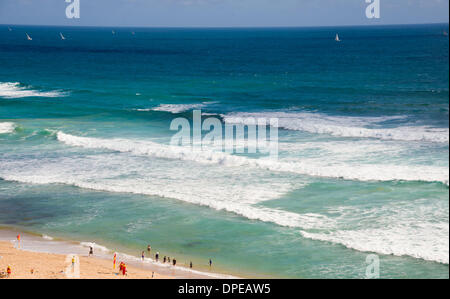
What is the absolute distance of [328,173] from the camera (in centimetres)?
3100

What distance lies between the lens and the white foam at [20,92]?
61406 mm

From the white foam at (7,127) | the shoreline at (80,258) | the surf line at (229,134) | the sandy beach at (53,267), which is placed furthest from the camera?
→ the white foam at (7,127)

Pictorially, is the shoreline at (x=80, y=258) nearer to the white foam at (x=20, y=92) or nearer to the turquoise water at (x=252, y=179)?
the turquoise water at (x=252, y=179)

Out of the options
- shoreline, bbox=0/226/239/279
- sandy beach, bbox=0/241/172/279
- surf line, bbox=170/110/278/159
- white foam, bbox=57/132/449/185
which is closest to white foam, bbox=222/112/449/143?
surf line, bbox=170/110/278/159

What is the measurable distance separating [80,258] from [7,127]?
90.6ft

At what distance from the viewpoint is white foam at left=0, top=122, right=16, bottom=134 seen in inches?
1770

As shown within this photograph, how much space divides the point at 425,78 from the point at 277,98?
1959cm

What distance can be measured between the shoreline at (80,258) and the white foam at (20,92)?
127 ft

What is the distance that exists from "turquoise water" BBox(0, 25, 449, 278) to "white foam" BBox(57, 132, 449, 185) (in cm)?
11

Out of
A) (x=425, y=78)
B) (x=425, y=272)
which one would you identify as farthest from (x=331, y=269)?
(x=425, y=78)
